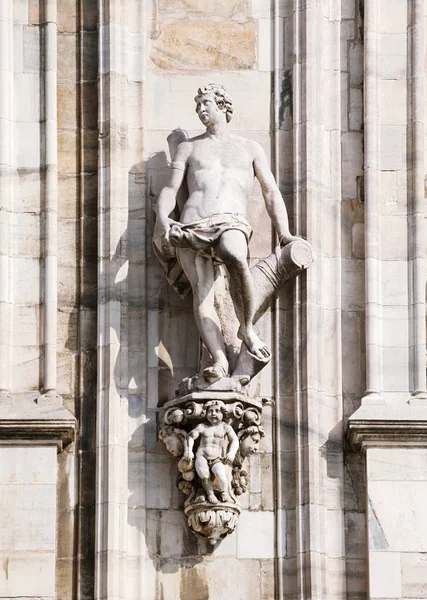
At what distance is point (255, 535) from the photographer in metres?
23.7

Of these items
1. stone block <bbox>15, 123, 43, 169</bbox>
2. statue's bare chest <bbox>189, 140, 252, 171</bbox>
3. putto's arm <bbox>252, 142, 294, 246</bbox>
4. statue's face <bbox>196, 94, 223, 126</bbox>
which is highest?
statue's face <bbox>196, 94, 223, 126</bbox>

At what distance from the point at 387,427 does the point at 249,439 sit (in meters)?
1.06

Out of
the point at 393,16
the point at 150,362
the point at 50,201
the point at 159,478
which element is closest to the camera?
the point at 159,478

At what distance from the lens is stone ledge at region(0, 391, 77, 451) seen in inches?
931

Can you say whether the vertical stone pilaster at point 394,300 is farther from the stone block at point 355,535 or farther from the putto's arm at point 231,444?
the putto's arm at point 231,444

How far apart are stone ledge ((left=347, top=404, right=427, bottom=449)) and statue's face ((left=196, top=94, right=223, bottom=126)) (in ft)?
8.44

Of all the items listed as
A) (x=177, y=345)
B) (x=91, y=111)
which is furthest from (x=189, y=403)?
(x=91, y=111)

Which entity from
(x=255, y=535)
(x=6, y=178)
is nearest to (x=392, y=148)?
(x=6, y=178)

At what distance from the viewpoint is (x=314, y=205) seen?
24406 mm

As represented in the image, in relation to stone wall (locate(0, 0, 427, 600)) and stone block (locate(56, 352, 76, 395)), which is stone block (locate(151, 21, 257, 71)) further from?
stone block (locate(56, 352, 76, 395))

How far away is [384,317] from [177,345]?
163 centimetres

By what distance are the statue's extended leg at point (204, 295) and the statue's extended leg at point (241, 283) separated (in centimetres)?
20

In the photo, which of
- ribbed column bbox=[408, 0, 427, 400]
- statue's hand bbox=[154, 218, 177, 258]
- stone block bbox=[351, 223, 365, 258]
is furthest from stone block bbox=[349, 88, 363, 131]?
statue's hand bbox=[154, 218, 177, 258]

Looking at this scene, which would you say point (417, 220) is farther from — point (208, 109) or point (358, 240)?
point (208, 109)
